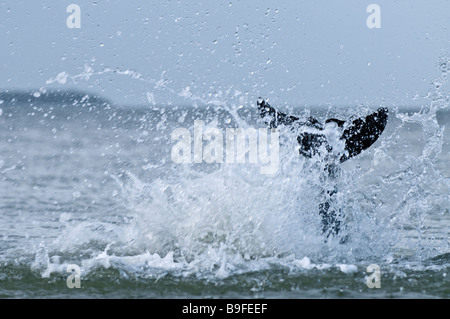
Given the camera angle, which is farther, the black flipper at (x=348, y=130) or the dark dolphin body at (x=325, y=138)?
the black flipper at (x=348, y=130)

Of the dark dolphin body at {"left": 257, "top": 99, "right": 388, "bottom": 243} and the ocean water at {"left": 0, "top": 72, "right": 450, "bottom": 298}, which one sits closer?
the ocean water at {"left": 0, "top": 72, "right": 450, "bottom": 298}

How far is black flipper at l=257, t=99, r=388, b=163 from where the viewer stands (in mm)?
11336

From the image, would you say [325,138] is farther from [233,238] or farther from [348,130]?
[233,238]

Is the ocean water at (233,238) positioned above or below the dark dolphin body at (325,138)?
below

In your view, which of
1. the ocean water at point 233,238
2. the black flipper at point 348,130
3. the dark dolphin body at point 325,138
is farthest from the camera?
the black flipper at point 348,130

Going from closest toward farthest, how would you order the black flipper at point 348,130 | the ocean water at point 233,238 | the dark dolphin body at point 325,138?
1. the ocean water at point 233,238
2. the dark dolphin body at point 325,138
3. the black flipper at point 348,130

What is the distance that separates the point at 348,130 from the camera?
11406 millimetres

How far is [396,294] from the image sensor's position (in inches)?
351

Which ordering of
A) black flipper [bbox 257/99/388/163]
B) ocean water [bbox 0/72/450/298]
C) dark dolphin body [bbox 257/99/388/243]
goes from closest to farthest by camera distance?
1. ocean water [bbox 0/72/450/298]
2. dark dolphin body [bbox 257/99/388/243]
3. black flipper [bbox 257/99/388/163]

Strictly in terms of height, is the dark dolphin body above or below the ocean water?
above

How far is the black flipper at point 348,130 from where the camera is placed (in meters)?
11.3
